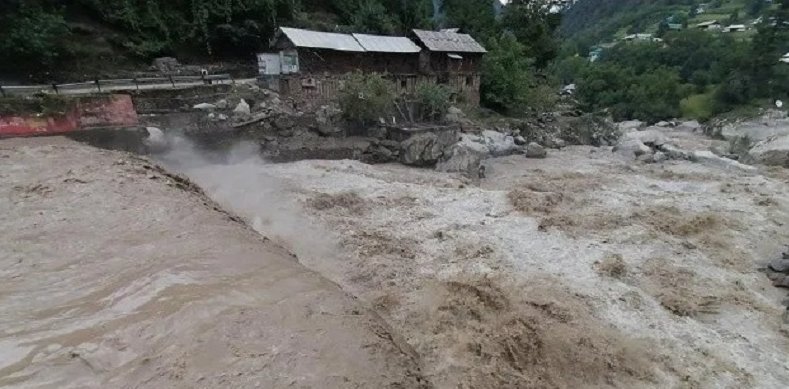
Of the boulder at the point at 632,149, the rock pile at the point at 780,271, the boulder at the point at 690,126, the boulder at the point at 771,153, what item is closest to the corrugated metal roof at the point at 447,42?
the boulder at the point at 632,149

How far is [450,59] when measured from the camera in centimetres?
2783

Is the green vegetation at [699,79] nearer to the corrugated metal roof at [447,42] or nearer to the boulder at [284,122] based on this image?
the corrugated metal roof at [447,42]

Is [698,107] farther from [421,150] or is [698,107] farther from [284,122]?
[284,122]

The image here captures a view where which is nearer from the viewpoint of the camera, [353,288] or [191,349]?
[191,349]

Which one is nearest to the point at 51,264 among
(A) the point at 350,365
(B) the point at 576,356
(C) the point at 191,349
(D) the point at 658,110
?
(C) the point at 191,349

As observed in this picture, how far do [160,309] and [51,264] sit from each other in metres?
2.57

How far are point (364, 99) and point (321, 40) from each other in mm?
4356

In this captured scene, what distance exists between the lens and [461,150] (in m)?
21.6

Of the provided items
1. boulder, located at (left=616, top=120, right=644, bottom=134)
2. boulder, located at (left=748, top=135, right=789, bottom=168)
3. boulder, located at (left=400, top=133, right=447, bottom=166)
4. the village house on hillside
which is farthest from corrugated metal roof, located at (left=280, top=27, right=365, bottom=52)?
boulder, located at (left=616, top=120, right=644, bottom=134)

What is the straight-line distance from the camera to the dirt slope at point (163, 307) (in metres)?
5.05

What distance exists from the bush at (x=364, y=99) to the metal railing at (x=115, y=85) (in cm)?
578

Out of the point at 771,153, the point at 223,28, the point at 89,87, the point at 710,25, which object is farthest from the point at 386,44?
the point at 710,25

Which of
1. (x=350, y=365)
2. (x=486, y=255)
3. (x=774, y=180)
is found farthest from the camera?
(x=774, y=180)

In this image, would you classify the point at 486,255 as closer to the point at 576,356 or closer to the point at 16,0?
the point at 576,356
